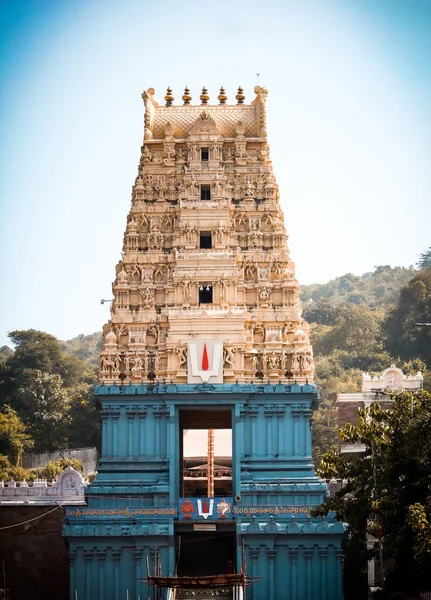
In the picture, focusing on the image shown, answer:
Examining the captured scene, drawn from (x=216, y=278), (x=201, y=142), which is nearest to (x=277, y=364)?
(x=216, y=278)

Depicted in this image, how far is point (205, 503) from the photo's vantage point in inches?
1489

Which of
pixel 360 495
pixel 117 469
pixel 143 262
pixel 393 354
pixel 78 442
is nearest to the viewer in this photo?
pixel 360 495

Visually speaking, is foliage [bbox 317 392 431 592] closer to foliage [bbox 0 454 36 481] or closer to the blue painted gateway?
the blue painted gateway

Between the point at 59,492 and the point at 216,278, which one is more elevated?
the point at 216,278

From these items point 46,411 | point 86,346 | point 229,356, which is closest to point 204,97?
point 229,356

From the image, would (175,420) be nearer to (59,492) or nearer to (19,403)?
(59,492)

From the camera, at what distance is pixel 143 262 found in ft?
136

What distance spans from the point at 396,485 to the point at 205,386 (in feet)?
25.7

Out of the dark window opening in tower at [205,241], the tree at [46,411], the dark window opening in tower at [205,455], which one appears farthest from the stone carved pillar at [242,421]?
the tree at [46,411]

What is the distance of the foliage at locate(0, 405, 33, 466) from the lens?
188 ft

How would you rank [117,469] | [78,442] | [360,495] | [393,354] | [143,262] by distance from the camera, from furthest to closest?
[393,354] < [78,442] < [143,262] < [117,469] < [360,495]

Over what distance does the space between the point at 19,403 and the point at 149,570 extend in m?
29.4

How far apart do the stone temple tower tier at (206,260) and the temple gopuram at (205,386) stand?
48mm

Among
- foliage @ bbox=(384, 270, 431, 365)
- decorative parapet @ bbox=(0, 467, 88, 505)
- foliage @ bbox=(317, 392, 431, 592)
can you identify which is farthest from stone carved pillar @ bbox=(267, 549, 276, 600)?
foliage @ bbox=(384, 270, 431, 365)
